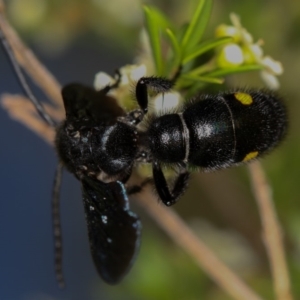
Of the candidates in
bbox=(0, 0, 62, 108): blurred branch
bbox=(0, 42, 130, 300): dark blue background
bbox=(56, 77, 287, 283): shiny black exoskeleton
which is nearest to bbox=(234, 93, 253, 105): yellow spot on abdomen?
bbox=(56, 77, 287, 283): shiny black exoskeleton

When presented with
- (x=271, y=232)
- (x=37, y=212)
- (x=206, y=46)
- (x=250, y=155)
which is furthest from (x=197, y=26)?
(x=37, y=212)

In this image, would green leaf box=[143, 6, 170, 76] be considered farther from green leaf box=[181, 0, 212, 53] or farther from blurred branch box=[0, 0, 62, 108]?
blurred branch box=[0, 0, 62, 108]

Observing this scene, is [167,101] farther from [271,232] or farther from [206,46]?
[271,232]

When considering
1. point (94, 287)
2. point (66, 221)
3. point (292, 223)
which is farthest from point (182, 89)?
point (66, 221)

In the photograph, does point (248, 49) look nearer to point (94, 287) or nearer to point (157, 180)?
point (157, 180)

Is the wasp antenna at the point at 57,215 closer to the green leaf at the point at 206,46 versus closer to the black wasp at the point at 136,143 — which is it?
the black wasp at the point at 136,143

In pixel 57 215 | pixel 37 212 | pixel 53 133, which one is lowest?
pixel 37 212
